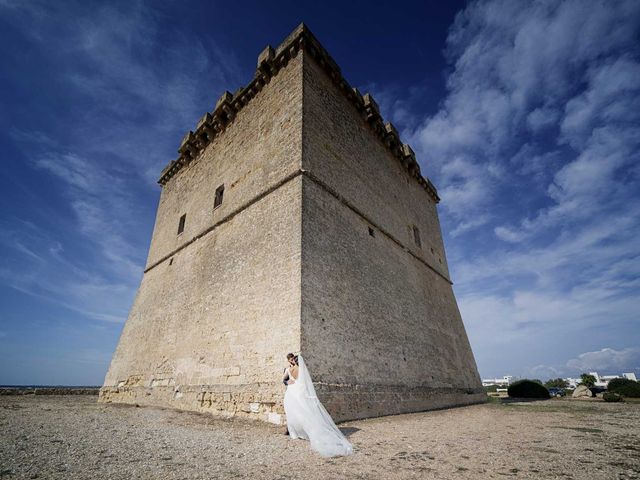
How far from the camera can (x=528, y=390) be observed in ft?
56.4

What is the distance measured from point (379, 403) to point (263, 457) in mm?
4475

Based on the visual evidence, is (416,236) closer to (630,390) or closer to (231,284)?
(231,284)

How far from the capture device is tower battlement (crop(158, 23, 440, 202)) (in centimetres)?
1000

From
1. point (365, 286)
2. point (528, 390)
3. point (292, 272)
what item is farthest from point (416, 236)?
point (528, 390)

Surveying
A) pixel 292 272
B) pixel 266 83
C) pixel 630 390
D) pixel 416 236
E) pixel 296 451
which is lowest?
pixel 296 451

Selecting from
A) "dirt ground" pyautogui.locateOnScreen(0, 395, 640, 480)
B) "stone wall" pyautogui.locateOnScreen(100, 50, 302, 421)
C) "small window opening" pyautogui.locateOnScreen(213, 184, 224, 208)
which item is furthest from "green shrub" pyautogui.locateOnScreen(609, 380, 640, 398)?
"small window opening" pyautogui.locateOnScreen(213, 184, 224, 208)

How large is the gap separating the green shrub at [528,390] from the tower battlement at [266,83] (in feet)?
42.6

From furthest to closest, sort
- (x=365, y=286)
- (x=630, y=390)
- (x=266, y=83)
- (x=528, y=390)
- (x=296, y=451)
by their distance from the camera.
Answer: (x=528, y=390) → (x=630, y=390) → (x=266, y=83) → (x=365, y=286) → (x=296, y=451)

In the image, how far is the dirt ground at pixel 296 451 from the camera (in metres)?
2.85

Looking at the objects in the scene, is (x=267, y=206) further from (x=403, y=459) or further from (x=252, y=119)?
(x=403, y=459)

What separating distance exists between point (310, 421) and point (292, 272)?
3.08 m

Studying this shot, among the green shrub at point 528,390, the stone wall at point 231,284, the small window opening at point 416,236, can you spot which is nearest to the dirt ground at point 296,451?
the stone wall at point 231,284

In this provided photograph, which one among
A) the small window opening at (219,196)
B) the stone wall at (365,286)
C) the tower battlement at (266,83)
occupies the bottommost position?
the stone wall at (365,286)

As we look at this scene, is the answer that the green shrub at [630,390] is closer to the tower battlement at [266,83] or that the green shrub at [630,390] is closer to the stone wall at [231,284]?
the tower battlement at [266,83]
